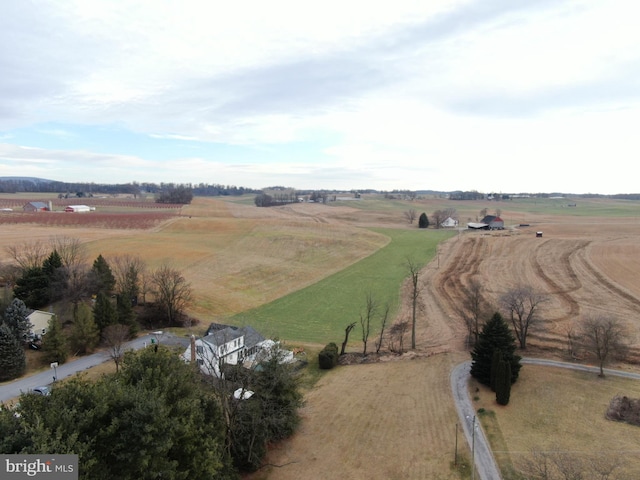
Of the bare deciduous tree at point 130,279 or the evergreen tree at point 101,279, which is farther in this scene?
the bare deciduous tree at point 130,279

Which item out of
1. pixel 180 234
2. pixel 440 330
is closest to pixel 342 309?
pixel 440 330

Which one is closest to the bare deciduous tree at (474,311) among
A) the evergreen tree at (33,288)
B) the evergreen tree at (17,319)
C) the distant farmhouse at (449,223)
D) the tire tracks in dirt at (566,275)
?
the tire tracks in dirt at (566,275)

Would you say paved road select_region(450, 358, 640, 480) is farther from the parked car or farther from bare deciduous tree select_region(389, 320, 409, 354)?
the parked car

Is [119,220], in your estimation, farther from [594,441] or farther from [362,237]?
[594,441]

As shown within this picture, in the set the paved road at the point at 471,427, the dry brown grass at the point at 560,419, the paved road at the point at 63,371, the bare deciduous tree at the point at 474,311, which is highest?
the bare deciduous tree at the point at 474,311

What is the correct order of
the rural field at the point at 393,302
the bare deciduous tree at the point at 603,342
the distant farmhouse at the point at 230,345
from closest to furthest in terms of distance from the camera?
the rural field at the point at 393,302 → the bare deciduous tree at the point at 603,342 → the distant farmhouse at the point at 230,345

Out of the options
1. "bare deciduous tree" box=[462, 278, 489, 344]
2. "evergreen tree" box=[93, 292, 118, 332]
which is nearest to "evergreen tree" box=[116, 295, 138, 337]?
"evergreen tree" box=[93, 292, 118, 332]

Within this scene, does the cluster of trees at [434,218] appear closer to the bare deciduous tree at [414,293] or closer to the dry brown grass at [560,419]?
the bare deciduous tree at [414,293]
